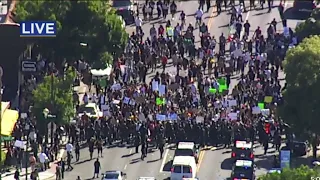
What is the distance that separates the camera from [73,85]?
93000 millimetres

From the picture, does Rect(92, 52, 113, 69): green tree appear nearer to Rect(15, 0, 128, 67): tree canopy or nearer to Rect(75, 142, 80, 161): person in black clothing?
Rect(15, 0, 128, 67): tree canopy

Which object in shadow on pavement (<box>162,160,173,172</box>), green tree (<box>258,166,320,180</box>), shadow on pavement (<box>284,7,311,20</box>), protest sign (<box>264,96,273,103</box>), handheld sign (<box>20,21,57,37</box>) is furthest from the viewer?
shadow on pavement (<box>284,7,311,20</box>)

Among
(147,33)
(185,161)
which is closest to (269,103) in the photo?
(185,161)

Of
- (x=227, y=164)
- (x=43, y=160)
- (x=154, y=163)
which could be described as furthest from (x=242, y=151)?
(x=43, y=160)

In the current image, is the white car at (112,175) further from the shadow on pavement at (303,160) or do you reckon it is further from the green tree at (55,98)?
the shadow on pavement at (303,160)

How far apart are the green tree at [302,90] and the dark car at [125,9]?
24.8 metres

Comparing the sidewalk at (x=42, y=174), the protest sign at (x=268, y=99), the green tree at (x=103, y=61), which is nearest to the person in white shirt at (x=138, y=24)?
the green tree at (x=103, y=61)

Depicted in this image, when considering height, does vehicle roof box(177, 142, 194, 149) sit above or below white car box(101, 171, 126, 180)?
above

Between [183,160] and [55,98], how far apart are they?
9.16 meters

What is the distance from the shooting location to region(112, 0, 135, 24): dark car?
353ft

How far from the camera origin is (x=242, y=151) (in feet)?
270

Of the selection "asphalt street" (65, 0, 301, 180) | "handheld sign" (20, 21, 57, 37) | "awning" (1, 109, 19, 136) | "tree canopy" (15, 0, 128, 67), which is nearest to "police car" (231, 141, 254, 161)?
"asphalt street" (65, 0, 301, 180)

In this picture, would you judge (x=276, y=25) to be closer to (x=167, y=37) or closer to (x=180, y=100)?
(x=167, y=37)

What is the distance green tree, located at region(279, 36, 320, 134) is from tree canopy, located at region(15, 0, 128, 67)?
14737 millimetres
